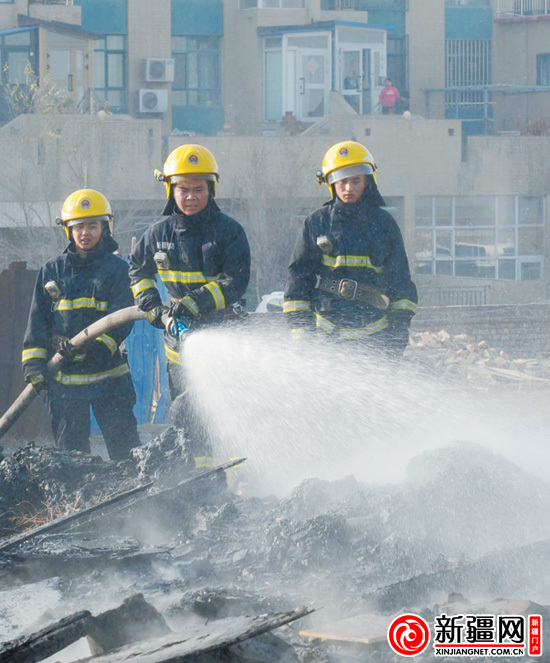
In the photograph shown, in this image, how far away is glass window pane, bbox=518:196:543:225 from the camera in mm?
38625

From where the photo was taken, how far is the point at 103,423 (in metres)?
7.16

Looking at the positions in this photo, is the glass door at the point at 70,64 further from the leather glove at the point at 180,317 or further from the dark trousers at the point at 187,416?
the leather glove at the point at 180,317

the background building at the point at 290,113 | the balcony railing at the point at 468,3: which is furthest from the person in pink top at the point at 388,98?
the balcony railing at the point at 468,3

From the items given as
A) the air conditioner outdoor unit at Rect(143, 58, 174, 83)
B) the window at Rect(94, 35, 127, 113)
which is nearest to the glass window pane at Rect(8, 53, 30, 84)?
the window at Rect(94, 35, 127, 113)

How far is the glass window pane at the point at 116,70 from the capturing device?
39.5m

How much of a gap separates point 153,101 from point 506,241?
1373cm

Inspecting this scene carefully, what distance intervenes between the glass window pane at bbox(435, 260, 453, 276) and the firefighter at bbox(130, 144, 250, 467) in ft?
103

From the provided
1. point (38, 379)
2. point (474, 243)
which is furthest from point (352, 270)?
point (474, 243)

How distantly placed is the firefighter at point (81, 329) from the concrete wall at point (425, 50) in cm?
3687

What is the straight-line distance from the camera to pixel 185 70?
40688 millimetres

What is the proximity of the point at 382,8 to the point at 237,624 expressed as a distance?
41019 millimetres

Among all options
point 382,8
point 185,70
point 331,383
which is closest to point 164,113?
point 185,70

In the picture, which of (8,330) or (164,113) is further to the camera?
(164,113)

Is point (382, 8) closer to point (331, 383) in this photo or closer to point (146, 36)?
point (146, 36)
